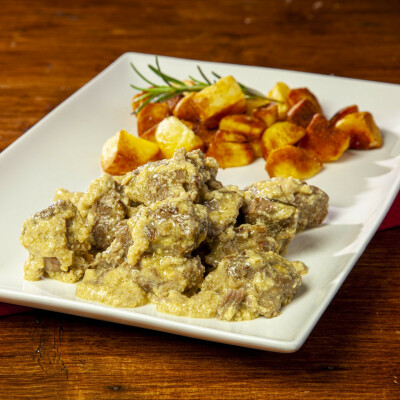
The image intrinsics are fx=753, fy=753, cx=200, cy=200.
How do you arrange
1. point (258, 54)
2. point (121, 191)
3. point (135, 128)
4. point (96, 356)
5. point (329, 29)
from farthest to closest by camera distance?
point (329, 29) < point (258, 54) < point (135, 128) < point (121, 191) < point (96, 356)

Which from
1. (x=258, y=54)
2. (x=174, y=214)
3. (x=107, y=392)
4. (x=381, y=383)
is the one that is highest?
(x=174, y=214)

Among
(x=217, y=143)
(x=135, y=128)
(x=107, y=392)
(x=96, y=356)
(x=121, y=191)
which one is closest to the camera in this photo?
(x=107, y=392)

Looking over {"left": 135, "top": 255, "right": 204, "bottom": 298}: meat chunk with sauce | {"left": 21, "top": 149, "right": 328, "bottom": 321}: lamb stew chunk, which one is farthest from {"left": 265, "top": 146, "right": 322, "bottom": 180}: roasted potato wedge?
{"left": 135, "top": 255, "right": 204, "bottom": 298}: meat chunk with sauce

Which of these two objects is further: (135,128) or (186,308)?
(135,128)

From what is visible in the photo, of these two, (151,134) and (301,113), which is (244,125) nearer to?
(301,113)

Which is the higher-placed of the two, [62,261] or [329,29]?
[62,261]

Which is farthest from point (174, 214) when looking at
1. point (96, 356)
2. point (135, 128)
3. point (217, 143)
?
point (135, 128)

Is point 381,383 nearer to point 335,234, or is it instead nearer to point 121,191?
point 335,234

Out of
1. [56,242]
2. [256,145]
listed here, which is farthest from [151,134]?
[56,242]
